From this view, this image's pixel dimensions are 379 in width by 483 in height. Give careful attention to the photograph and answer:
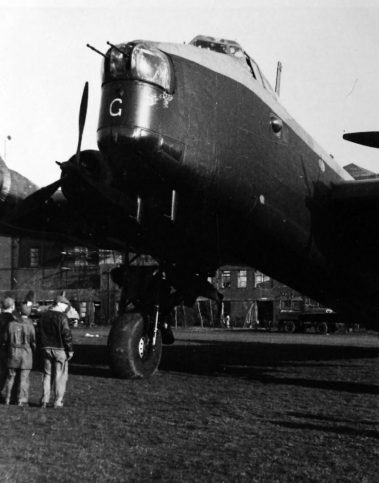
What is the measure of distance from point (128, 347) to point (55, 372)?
288cm

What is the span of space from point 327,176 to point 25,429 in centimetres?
812

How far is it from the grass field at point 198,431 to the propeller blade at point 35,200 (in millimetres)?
3350

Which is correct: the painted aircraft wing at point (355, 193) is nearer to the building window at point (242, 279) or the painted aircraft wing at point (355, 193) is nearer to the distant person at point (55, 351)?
the distant person at point (55, 351)

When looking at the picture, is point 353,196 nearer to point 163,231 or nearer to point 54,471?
point 163,231

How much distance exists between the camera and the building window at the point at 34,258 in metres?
67.5

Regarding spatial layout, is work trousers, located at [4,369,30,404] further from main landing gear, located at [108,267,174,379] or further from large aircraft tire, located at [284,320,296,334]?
large aircraft tire, located at [284,320,296,334]

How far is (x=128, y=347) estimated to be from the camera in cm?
1148

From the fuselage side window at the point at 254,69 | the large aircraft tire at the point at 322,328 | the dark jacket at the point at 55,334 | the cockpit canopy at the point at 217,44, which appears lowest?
the large aircraft tire at the point at 322,328

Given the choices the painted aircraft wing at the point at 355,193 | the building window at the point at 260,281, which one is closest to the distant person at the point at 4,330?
the painted aircraft wing at the point at 355,193

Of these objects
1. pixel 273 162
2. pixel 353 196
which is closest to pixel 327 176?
pixel 353 196

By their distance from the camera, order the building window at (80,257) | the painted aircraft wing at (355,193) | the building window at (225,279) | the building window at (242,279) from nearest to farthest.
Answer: the painted aircraft wing at (355,193), the building window at (242,279), the building window at (225,279), the building window at (80,257)

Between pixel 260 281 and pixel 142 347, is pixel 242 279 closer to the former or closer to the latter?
pixel 260 281

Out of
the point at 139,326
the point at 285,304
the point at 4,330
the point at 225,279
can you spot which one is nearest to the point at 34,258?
the point at 225,279

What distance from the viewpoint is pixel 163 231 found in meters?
10.6
